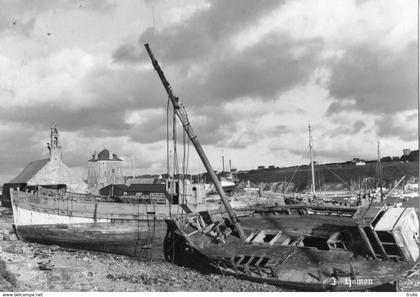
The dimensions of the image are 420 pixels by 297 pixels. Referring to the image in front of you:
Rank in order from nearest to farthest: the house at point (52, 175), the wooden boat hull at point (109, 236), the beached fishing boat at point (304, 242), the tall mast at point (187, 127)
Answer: the beached fishing boat at point (304, 242) < the tall mast at point (187, 127) < the wooden boat hull at point (109, 236) < the house at point (52, 175)

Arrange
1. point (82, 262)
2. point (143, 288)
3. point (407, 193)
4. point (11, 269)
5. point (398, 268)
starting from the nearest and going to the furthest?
point (398, 268) → point (143, 288) → point (11, 269) → point (82, 262) → point (407, 193)

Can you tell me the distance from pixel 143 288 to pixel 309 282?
709 cm

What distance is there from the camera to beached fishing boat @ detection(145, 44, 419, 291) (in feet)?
53.9

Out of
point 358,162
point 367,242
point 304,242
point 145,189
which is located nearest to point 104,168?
point 145,189

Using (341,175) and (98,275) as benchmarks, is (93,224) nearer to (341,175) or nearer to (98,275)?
(98,275)

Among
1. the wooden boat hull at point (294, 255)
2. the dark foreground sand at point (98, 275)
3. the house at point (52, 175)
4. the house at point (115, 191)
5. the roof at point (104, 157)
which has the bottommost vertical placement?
the dark foreground sand at point (98, 275)

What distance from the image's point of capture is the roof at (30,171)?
2080 inches

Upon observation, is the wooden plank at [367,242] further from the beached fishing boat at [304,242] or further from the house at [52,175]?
the house at [52,175]

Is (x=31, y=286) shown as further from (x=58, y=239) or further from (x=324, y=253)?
(x=324, y=253)

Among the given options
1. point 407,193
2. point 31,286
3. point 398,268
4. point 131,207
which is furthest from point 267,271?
point 407,193

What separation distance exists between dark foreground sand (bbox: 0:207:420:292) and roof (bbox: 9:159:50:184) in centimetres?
3047

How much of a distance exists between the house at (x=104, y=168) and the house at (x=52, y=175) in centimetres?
2306

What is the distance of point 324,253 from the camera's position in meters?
18.2

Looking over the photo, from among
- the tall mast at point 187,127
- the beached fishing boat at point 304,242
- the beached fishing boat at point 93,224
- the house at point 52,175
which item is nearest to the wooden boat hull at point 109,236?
the beached fishing boat at point 93,224
